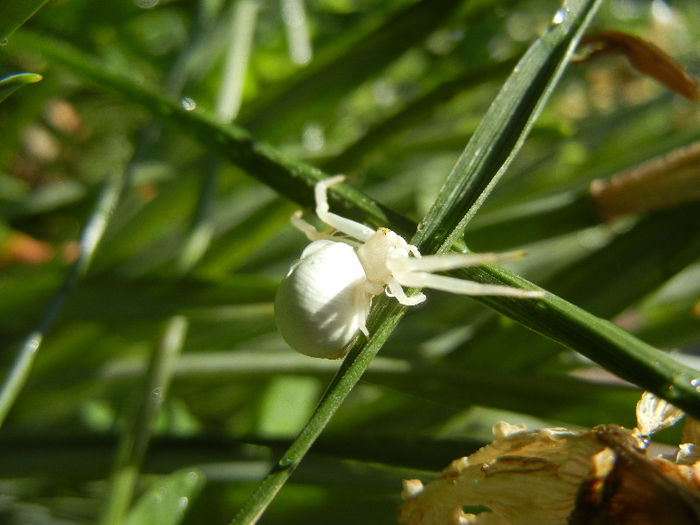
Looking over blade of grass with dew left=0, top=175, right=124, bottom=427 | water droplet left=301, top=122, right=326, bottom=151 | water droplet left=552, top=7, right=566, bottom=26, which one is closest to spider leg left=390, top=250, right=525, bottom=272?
water droplet left=552, top=7, right=566, bottom=26

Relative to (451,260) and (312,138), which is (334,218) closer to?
(451,260)

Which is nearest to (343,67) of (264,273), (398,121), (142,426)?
(398,121)

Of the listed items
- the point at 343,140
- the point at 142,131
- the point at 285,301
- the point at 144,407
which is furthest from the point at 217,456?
the point at 343,140

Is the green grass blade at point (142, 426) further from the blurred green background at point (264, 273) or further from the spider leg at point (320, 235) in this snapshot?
the spider leg at point (320, 235)

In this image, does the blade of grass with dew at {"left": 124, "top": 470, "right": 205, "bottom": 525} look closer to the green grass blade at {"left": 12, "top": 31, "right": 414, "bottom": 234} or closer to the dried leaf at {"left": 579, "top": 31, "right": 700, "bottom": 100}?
the green grass blade at {"left": 12, "top": 31, "right": 414, "bottom": 234}

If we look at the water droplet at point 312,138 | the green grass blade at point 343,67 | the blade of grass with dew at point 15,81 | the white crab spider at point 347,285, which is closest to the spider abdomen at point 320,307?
the white crab spider at point 347,285
